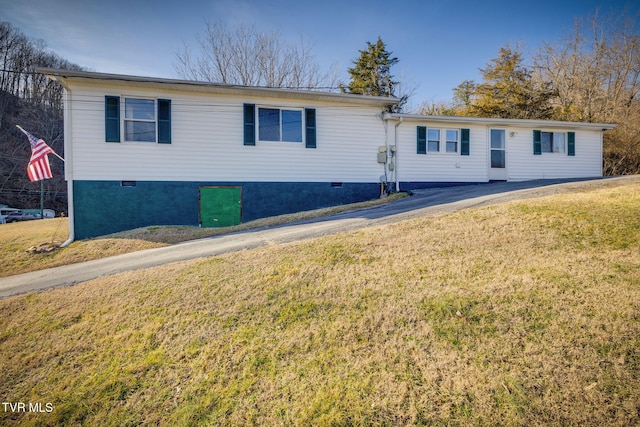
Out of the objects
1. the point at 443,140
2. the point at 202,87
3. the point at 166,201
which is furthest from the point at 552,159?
the point at 166,201

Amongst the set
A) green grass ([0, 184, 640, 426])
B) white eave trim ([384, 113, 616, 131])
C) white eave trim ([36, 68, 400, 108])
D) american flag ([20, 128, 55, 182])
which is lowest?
green grass ([0, 184, 640, 426])

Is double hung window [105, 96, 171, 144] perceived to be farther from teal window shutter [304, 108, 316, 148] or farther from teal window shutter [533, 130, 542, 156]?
teal window shutter [533, 130, 542, 156]

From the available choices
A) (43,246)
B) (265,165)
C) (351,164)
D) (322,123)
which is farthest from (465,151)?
(43,246)

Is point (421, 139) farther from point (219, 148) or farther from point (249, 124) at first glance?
point (219, 148)

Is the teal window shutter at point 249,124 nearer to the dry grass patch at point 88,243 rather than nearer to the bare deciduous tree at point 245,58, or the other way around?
the dry grass patch at point 88,243

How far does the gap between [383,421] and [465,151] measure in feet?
41.5

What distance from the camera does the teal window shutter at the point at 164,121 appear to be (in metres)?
9.52

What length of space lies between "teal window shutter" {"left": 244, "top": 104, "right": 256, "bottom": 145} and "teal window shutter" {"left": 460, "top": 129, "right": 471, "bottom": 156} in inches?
330

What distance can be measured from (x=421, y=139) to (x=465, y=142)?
2.04 meters

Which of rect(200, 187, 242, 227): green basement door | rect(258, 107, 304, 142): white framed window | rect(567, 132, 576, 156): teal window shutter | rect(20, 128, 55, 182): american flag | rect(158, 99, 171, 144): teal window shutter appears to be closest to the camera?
rect(20, 128, 55, 182): american flag

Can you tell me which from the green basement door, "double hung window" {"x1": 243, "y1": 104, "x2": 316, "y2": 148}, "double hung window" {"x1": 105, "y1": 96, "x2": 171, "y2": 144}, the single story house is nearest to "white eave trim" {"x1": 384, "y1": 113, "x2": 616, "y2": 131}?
the single story house

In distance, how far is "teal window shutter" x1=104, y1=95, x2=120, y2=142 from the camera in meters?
9.10

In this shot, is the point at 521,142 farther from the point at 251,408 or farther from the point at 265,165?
the point at 251,408

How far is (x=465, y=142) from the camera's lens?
41.5ft
